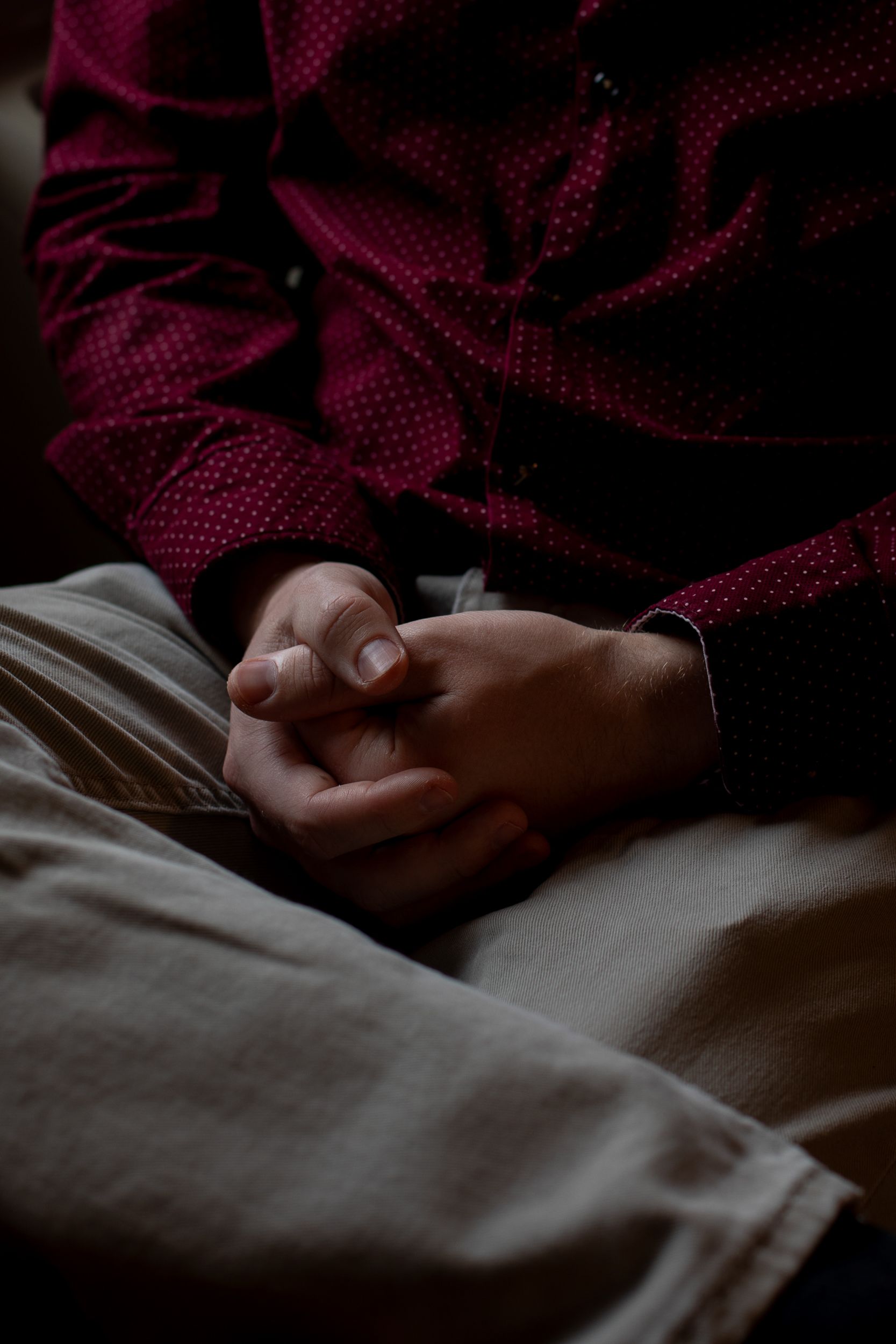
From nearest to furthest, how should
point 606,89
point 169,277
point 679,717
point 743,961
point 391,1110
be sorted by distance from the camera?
point 391,1110 < point 743,961 < point 679,717 < point 606,89 < point 169,277

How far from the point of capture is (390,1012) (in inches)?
12.8

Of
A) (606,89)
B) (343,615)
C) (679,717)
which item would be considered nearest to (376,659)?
(343,615)

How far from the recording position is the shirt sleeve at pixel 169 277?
71 centimetres

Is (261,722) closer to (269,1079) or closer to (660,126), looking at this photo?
(269,1079)

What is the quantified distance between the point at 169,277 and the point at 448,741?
52cm

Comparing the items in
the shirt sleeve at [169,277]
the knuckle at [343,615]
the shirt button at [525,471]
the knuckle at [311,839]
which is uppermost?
the shirt sleeve at [169,277]

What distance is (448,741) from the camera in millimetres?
497

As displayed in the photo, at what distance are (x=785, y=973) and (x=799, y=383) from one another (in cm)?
38

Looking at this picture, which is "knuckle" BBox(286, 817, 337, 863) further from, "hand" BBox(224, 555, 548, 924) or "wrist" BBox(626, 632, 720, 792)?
"wrist" BBox(626, 632, 720, 792)

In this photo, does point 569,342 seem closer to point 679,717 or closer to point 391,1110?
point 679,717

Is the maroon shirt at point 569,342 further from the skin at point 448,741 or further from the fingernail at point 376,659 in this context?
the fingernail at point 376,659

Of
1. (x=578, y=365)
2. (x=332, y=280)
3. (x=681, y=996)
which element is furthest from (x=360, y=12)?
(x=681, y=996)

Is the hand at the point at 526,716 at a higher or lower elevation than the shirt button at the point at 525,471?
lower

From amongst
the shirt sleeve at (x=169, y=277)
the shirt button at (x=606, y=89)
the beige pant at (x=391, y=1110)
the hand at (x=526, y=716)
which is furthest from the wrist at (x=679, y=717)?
the shirt button at (x=606, y=89)
